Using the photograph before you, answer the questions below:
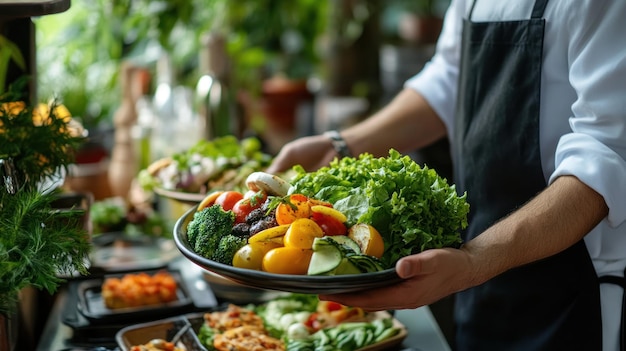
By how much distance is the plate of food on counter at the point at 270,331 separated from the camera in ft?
5.85

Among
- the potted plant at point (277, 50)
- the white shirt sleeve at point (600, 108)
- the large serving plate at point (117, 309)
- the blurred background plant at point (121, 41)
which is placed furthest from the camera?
the potted plant at point (277, 50)

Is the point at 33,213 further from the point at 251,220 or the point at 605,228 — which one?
the point at 605,228

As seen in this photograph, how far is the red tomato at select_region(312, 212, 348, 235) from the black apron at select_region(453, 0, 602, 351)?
21.1 inches

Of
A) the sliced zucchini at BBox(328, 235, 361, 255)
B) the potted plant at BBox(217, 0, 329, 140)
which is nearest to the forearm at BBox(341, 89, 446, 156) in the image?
the sliced zucchini at BBox(328, 235, 361, 255)

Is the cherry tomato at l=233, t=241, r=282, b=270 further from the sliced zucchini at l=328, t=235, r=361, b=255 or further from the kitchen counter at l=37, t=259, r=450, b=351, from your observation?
the kitchen counter at l=37, t=259, r=450, b=351

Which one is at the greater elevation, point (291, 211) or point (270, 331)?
point (291, 211)

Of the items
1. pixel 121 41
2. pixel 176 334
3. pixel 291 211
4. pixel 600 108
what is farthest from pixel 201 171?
pixel 121 41

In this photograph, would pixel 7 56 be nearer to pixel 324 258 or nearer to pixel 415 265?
pixel 324 258

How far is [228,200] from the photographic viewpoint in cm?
151

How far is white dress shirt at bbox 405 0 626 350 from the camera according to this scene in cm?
149

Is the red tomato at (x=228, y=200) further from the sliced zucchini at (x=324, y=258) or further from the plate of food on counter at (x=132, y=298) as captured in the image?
the plate of food on counter at (x=132, y=298)

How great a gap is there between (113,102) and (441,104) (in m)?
1.86

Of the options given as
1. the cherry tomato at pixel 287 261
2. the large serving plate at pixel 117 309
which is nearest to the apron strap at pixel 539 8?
the cherry tomato at pixel 287 261

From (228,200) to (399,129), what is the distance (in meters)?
0.75
